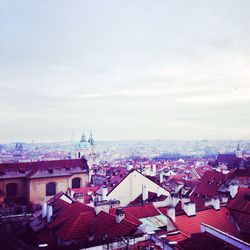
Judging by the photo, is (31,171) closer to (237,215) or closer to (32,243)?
(32,243)

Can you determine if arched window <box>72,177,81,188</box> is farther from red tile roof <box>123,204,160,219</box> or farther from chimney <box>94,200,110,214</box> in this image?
chimney <box>94,200,110,214</box>

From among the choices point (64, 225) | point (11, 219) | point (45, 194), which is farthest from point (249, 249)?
point (45, 194)

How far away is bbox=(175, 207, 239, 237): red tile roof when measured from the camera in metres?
27.1

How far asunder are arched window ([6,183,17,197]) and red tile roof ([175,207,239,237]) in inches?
1545

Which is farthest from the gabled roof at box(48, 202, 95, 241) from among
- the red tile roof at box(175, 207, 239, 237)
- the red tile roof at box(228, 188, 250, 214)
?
the red tile roof at box(228, 188, 250, 214)

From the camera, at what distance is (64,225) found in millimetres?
26797

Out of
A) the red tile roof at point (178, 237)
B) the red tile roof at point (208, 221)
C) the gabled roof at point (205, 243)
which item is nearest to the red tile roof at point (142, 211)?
the red tile roof at point (208, 221)

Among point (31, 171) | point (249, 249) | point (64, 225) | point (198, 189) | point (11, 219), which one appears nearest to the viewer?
point (249, 249)

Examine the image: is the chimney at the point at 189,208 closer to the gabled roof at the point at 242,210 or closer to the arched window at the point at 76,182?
the gabled roof at the point at 242,210

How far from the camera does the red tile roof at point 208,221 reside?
2712 cm

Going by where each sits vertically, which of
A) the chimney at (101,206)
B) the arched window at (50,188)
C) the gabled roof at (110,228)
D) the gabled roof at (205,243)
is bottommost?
the arched window at (50,188)

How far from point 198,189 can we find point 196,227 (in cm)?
3021

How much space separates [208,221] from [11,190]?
4087 cm

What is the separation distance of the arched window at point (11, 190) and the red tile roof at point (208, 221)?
39250 millimetres
